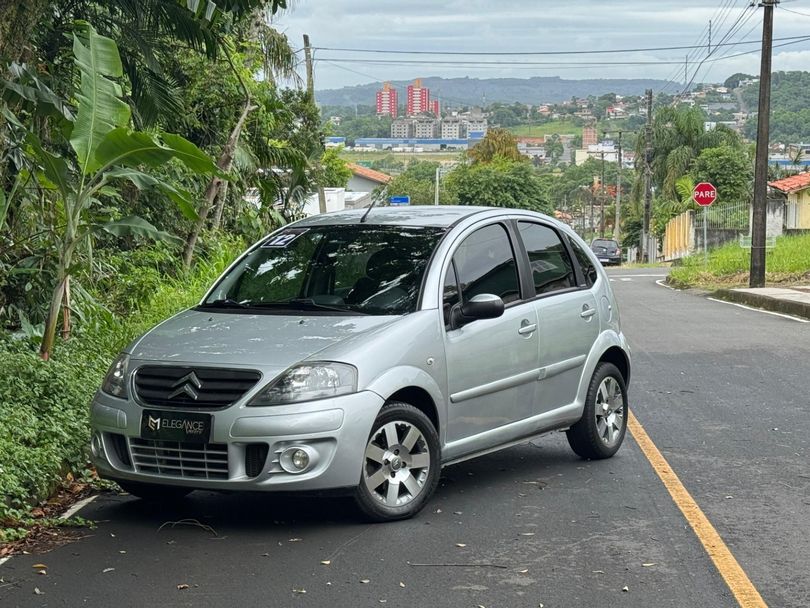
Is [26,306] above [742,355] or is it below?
above

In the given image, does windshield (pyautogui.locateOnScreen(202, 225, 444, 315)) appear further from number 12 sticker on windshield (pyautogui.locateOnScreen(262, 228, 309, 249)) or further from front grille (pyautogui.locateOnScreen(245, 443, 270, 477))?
front grille (pyautogui.locateOnScreen(245, 443, 270, 477))

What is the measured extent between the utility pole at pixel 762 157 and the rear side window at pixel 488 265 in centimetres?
2262

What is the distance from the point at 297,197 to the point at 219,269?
10432 millimetres

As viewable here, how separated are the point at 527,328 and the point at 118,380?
2595 mm

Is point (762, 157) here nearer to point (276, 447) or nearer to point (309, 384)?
point (309, 384)

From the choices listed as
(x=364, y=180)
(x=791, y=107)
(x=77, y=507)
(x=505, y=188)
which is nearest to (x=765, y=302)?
(x=77, y=507)

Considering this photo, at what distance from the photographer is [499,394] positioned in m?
7.89

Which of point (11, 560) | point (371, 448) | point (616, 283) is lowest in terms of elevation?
point (616, 283)

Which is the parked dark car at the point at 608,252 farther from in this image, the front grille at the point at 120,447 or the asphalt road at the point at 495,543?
the front grille at the point at 120,447

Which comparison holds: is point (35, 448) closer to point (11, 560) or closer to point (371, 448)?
point (11, 560)

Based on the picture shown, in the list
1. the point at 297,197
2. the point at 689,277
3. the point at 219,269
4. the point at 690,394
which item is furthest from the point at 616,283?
the point at 690,394

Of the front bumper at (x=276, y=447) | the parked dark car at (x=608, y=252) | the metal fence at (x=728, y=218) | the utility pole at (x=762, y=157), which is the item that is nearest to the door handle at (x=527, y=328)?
the front bumper at (x=276, y=447)

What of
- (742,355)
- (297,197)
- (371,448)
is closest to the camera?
(371,448)

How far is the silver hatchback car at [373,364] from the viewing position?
6.71m
